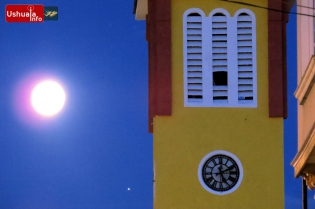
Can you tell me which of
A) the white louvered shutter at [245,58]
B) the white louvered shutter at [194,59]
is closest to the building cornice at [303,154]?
the white louvered shutter at [245,58]

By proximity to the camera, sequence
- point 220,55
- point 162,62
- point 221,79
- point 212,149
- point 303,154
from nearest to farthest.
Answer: point 303,154 < point 212,149 < point 162,62 < point 220,55 < point 221,79

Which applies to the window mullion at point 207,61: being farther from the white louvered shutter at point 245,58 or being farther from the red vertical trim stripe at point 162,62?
the red vertical trim stripe at point 162,62

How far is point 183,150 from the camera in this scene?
86.0 ft

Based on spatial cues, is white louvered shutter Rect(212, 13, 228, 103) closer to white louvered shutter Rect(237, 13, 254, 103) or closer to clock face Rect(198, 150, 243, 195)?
white louvered shutter Rect(237, 13, 254, 103)

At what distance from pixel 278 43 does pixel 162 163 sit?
14.3 feet

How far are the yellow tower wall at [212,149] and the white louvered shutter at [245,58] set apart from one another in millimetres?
313

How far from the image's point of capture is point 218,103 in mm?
26516

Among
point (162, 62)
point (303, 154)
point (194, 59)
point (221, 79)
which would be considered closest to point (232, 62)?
point (221, 79)

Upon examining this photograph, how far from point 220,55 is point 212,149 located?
2481 millimetres

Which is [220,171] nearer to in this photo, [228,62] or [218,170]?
[218,170]

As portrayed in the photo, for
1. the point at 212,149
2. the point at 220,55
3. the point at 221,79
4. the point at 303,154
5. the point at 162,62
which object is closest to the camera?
the point at 303,154

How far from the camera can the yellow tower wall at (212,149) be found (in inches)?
1028

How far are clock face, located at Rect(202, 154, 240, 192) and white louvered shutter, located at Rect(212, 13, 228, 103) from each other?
5.16 ft

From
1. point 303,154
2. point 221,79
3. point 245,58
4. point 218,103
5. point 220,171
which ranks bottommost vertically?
point 220,171
